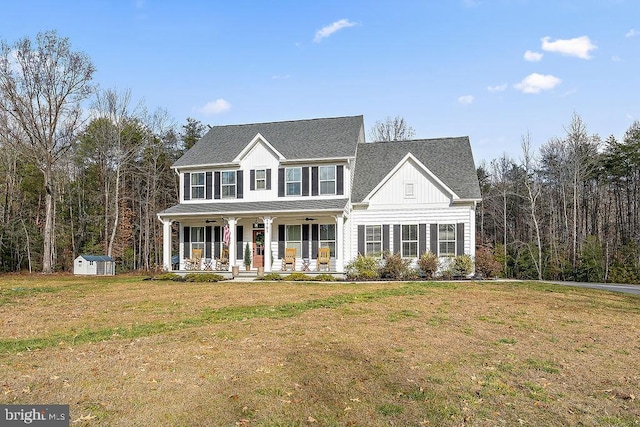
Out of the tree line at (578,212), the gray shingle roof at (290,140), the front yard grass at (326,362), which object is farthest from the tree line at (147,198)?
the front yard grass at (326,362)

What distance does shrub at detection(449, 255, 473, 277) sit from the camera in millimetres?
20781

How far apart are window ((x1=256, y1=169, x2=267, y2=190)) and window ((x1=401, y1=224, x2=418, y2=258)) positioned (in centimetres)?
776

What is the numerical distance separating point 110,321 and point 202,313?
2.10 m

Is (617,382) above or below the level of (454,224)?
below

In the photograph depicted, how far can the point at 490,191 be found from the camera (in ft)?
136

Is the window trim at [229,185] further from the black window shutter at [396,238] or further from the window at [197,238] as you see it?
the black window shutter at [396,238]

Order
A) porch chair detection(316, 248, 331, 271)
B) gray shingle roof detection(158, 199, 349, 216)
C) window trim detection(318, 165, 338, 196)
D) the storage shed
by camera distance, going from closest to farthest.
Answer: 1. gray shingle roof detection(158, 199, 349, 216)
2. porch chair detection(316, 248, 331, 271)
3. window trim detection(318, 165, 338, 196)
4. the storage shed

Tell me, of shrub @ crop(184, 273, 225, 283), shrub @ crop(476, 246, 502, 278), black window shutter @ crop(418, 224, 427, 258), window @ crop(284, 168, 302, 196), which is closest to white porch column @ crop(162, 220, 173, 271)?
shrub @ crop(184, 273, 225, 283)

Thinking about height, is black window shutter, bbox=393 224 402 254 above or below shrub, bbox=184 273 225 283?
above

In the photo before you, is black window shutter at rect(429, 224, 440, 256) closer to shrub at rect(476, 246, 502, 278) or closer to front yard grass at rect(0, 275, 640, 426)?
shrub at rect(476, 246, 502, 278)

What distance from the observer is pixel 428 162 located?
2438 centimetres

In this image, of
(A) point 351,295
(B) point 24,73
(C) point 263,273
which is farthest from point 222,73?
(B) point 24,73

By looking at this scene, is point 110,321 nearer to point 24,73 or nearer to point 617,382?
point 617,382

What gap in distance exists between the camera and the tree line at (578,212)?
28.3m
